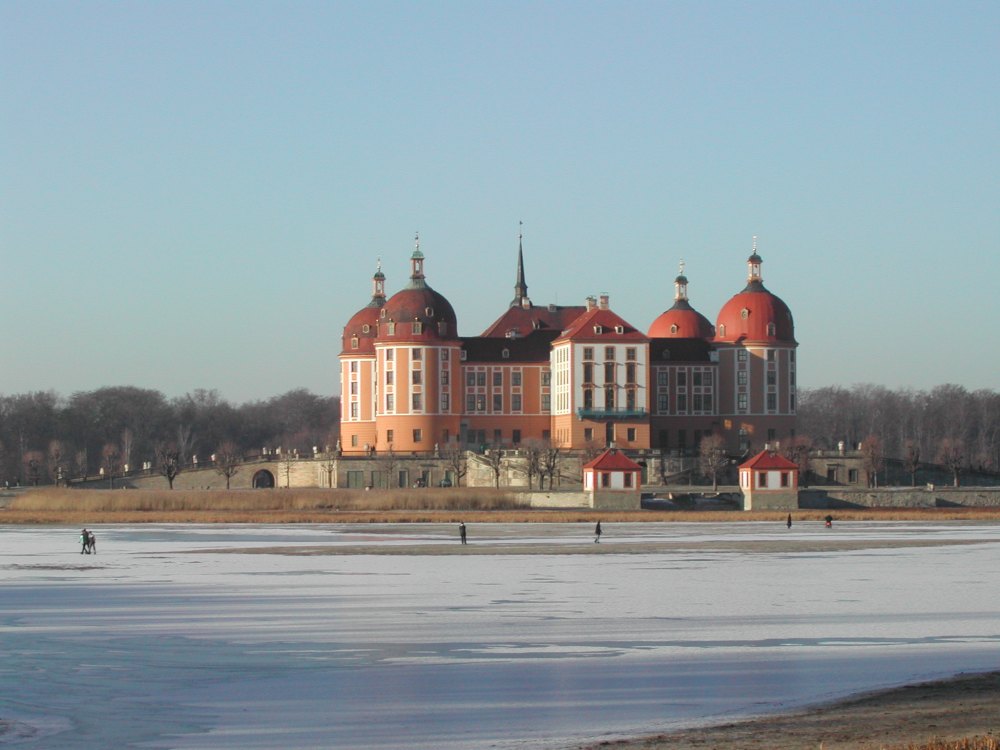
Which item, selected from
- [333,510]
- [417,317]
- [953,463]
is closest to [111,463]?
[417,317]

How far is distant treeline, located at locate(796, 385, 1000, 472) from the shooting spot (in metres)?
135

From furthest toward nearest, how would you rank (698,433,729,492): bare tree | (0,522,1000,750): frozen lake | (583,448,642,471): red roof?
1. (698,433,729,492): bare tree
2. (583,448,642,471): red roof
3. (0,522,1000,750): frozen lake

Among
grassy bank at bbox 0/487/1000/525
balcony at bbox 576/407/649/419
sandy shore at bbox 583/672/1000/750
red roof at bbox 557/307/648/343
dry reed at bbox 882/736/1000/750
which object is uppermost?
red roof at bbox 557/307/648/343

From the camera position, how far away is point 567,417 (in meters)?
93.8

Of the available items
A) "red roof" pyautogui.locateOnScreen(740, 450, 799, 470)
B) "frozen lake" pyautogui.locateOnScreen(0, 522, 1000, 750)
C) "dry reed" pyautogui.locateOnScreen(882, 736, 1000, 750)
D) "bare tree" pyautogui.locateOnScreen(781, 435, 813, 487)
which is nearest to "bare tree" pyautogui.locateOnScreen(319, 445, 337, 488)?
"red roof" pyautogui.locateOnScreen(740, 450, 799, 470)

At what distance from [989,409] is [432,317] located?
71.5 metres

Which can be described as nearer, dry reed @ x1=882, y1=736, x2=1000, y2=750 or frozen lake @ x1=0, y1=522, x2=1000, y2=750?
dry reed @ x1=882, y1=736, x2=1000, y2=750

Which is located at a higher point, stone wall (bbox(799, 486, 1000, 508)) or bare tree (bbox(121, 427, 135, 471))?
bare tree (bbox(121, 427, 135, 471))

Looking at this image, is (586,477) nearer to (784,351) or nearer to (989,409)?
(784,351)

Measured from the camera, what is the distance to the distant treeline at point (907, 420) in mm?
135125

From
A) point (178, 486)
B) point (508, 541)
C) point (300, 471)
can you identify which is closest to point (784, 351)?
point (300, 471)

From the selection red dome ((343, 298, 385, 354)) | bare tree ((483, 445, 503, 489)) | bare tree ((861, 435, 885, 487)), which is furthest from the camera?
red dome ((343, 298, 385, 354))

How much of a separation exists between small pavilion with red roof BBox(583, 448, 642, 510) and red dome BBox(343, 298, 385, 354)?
27.2m

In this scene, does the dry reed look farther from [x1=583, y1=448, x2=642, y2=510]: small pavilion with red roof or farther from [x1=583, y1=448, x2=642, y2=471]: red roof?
[x1=583, y1=448, x2=642, y2=471]: red roof
